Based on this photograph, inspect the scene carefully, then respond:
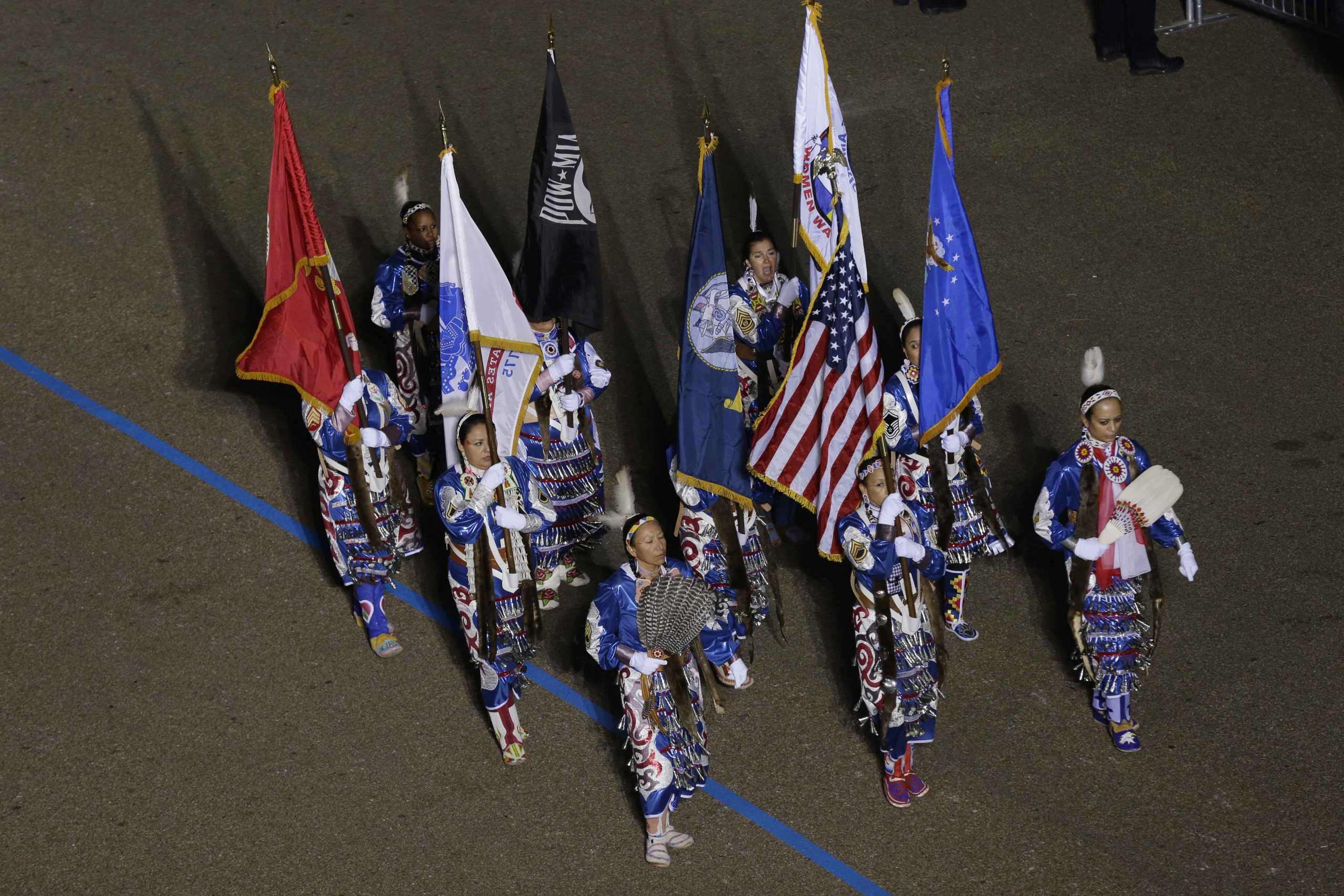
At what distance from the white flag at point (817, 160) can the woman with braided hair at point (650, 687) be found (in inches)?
81.6

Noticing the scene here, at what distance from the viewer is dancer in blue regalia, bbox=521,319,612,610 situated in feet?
34.4

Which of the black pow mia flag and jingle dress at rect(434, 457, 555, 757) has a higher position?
the black pow mia flag

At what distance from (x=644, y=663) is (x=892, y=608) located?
1439 mm

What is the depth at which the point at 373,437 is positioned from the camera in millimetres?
10156

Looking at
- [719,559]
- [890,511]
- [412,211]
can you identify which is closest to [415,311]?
[412,211]

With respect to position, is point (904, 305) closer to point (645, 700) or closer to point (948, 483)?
point (948, 483)

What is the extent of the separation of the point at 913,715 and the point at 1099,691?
1.29 m

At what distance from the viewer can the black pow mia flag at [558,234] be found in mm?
9961

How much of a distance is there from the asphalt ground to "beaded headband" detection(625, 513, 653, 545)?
5.29ft

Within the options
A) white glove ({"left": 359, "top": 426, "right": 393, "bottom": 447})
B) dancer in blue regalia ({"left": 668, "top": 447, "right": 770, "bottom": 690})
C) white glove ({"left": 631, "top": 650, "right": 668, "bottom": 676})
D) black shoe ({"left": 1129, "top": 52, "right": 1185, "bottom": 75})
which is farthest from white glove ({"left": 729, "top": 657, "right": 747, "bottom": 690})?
black shoe ({"left": 1129, "top": 52, "right": 1185, "bottom": 75})

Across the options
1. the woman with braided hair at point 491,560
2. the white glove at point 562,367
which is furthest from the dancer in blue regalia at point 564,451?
the woman with braided hair at point 491,560

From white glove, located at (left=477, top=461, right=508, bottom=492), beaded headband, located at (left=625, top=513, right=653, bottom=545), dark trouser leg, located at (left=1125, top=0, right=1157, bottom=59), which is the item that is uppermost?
white glove, located at (left=477, top=461, right=508, bottom=492)

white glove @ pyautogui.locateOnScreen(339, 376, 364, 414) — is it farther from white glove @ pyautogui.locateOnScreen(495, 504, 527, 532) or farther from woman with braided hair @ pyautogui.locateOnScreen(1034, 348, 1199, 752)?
woman with braided hair @ pyautogui.locateOnScreen(1034, 348, 1199, 752)

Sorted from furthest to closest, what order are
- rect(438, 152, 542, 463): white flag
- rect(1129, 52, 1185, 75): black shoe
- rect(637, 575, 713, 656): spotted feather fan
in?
rect(1129, 52, 1185, 75): black shoe
rect(438, 152, 542, 463): white flag
rect(637, 575, 713, 656): spotted feather fan
